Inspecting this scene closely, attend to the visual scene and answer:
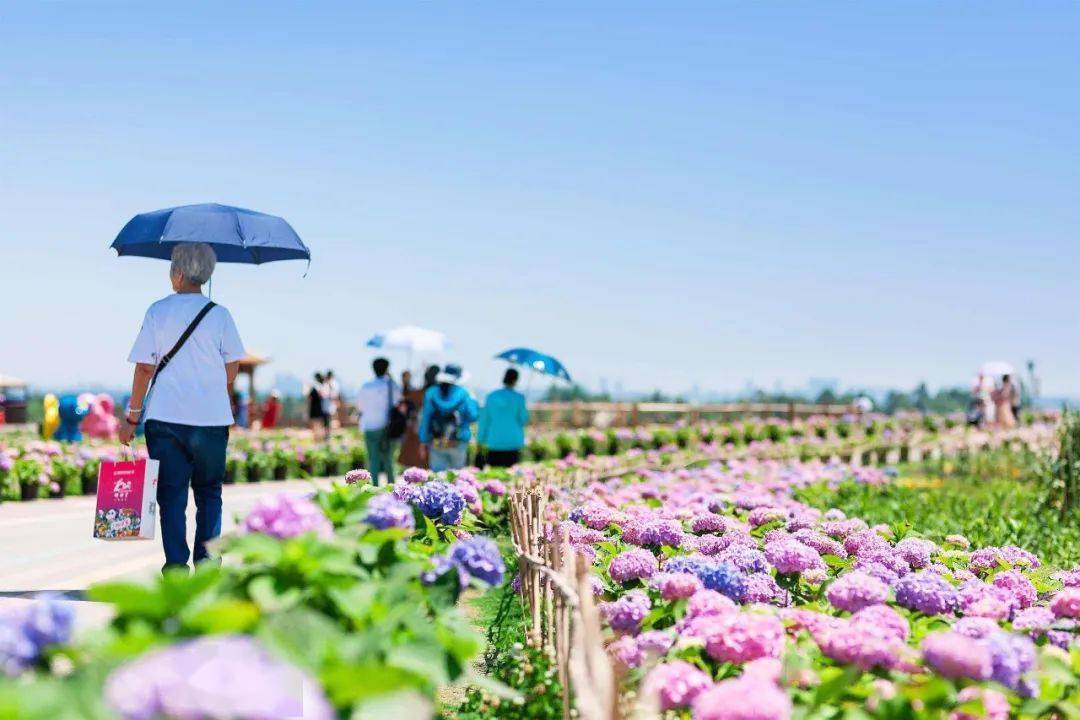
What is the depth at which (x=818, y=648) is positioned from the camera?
3.03m

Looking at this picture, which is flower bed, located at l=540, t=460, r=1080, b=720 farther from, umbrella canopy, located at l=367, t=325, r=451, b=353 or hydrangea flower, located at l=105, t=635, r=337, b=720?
umbrella canopy, located at l=367, t=325, r=451, b=353

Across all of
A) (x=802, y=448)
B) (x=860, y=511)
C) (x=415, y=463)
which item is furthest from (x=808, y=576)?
(x=802, y=448)

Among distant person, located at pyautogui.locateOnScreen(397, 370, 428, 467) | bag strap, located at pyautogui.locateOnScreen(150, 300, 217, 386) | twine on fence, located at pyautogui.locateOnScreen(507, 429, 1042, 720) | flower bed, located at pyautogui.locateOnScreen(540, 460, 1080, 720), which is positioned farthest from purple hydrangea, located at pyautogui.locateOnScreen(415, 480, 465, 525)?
distant person, located at pyautogui.locateOnScreen(397, 370, 428, 467)

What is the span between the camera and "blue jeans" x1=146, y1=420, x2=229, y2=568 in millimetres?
5141

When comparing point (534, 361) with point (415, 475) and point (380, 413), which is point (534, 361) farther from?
point (415, 475)

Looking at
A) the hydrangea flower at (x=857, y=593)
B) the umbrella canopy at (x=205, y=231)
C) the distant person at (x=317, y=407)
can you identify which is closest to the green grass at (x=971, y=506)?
the hydrangea flower at (x=857, y=593)

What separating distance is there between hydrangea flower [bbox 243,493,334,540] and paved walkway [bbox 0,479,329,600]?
2875mm

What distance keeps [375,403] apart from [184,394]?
617 centimetres

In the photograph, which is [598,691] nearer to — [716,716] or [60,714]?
[716,716]

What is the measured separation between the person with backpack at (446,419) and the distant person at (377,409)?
672 millimetres

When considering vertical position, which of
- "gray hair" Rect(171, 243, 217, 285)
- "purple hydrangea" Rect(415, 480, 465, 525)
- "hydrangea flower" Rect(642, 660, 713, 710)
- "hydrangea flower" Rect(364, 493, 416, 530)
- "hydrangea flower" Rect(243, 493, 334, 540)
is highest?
"gray hair" Rect(171, 243, 217, 285)

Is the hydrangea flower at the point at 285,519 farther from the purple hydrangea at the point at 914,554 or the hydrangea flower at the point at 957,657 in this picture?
the purple hydrangea at the point at 914,554

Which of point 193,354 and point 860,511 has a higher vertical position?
point 193,354

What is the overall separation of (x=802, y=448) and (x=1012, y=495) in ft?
21.4
